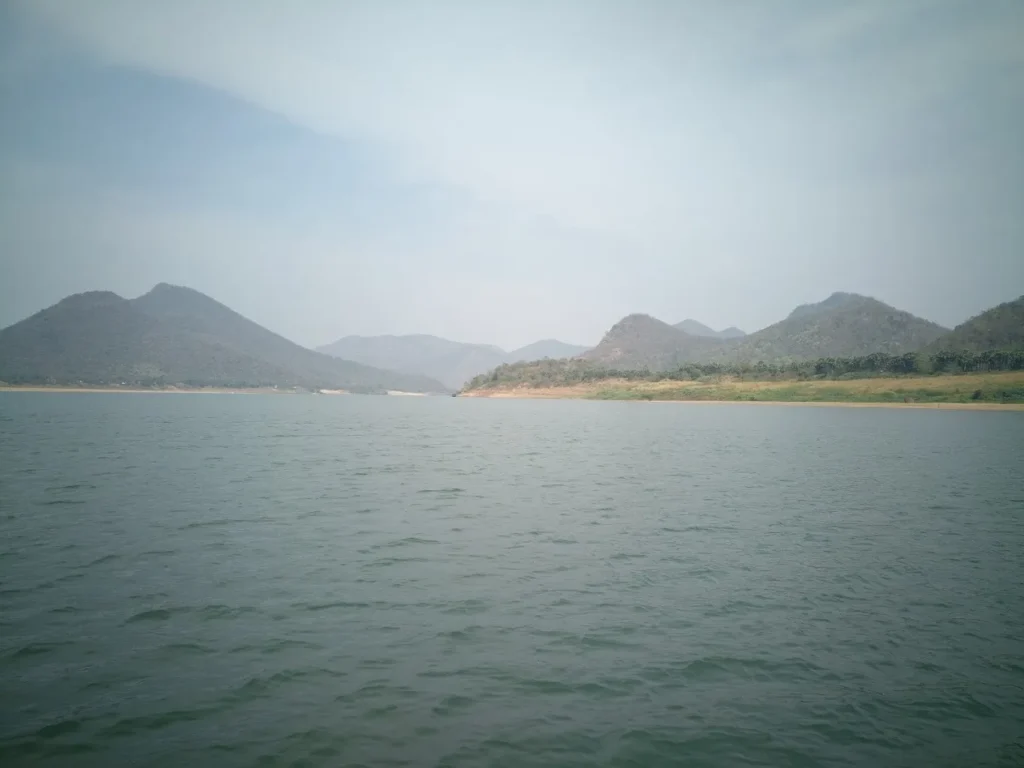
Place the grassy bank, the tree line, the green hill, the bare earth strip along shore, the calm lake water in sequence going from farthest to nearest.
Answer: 1. the green hill
2. the tree line
3. the grassy bank
4. the bare earth strip along shore
5. the calm lake water

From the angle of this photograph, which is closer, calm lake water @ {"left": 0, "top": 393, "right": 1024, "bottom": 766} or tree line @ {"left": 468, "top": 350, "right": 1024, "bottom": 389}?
calm lake water @ {"left": 0, "top": 393, "right": 1024, "bottom": 766}

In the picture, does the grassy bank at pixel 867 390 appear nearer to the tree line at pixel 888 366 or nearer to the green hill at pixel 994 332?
the tree line at pixel 888 366

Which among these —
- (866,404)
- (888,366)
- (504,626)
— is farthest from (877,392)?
(504,626)

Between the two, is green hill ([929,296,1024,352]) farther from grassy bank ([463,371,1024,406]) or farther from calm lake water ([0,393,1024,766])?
calm lake water ([0,393,1024,766])

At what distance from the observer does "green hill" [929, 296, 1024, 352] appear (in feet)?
595

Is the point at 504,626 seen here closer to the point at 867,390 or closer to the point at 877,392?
the point at 877,392

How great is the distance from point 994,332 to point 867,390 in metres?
89.9

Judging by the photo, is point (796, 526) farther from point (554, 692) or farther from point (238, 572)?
point (238, 572)

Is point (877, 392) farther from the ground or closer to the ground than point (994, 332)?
closer to the ground

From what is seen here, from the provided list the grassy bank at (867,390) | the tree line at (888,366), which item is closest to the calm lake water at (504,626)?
the grassy bank at (867,390)

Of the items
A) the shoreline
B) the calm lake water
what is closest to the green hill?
the shoreline

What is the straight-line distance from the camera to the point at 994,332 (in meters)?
187

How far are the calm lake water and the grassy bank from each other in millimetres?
113759

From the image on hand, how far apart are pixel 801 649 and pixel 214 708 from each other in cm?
1001
